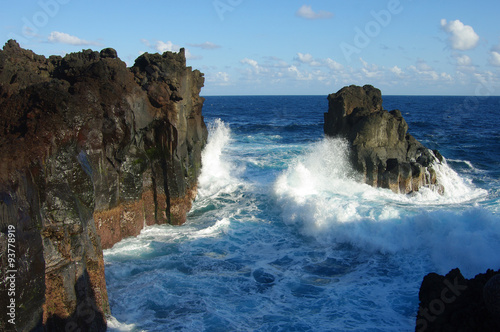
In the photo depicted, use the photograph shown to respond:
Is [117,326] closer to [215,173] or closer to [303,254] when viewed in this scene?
[303,254]

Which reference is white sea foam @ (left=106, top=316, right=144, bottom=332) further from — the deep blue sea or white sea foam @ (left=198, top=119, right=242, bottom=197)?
white sea foam @ (left=198, top=119, right=242, bottom=197)

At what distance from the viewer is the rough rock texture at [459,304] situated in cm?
453

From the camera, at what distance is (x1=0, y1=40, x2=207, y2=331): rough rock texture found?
721cm

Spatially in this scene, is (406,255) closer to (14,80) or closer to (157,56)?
(157,56)

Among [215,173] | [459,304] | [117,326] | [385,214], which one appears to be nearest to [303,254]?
[385,214]

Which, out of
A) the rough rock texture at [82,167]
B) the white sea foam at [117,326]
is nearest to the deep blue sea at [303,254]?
the white sea foam at [117,326]

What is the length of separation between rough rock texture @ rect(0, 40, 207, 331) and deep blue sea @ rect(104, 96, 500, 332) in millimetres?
1315

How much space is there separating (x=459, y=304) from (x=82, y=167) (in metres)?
7.74

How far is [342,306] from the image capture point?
10234 millimetres

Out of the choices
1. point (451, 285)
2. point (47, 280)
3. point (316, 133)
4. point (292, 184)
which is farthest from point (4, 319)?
point (316, 133)

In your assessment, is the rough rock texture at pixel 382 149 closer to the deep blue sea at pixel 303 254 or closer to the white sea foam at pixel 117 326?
the deep blue sea at pixel 303 254

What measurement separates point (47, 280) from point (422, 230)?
1126cm

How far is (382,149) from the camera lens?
63.2ft

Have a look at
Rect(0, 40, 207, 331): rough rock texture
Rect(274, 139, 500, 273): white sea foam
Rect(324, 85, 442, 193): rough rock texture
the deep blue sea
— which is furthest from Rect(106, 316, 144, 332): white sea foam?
Rect(324, 85, 442, 193): rough rock texture
